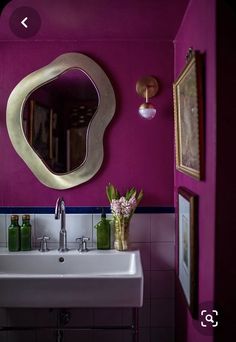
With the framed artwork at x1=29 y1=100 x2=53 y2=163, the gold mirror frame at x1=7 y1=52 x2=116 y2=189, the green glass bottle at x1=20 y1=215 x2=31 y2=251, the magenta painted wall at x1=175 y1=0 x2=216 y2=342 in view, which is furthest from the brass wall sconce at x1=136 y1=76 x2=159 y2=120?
the green glass bottle at x1=20 y1=215 x2=31 y2=251

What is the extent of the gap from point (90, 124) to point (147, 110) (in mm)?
345

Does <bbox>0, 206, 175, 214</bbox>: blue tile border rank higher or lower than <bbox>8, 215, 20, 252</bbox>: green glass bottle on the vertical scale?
higher

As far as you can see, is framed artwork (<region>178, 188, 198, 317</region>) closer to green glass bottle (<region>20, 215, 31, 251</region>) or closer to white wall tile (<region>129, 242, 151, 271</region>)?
white wall tile (<region>129, 242, 151, 271</region>)

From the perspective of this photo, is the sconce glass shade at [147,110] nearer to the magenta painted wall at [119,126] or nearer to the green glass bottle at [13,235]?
the magenta painted wall at [119,126]

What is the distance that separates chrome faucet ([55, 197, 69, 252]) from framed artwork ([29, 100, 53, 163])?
0.30 meters

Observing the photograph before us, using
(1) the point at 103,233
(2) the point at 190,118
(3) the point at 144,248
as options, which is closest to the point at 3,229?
(1) the point at 103,233

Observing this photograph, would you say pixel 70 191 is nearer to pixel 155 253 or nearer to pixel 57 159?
pixel 57 159

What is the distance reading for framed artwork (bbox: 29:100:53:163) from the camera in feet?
6.86

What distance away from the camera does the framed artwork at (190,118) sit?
1324 millimetres

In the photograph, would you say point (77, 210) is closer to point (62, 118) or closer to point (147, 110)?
point (62, 118)

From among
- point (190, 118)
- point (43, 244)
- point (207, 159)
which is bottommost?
point (43, 244)

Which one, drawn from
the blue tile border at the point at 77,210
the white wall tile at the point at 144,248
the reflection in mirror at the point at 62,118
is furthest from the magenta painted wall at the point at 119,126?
the white wall tile at the point at 144,248

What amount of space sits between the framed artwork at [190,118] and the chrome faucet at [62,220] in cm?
68

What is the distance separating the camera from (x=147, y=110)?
6.47 feet
